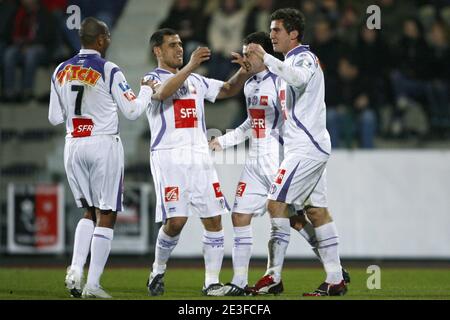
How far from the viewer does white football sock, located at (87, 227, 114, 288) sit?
8.70 meters

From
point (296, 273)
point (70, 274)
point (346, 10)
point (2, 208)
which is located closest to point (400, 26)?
point (346, 10)

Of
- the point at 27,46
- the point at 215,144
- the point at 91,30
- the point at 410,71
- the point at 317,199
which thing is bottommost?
the point at 317,199

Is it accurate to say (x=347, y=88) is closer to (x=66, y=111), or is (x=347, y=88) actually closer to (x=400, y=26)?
(x=400, y=26)

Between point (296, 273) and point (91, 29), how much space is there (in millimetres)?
5055

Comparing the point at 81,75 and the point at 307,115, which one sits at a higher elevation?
the point at 81,75

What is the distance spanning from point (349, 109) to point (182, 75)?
23.6ft

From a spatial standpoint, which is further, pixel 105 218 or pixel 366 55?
pixel 366 55

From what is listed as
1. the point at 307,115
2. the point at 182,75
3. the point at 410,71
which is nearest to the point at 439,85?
the point at 410,71

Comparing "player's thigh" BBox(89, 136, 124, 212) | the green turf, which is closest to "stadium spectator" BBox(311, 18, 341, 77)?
the green turf

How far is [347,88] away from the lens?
15875 millimetres

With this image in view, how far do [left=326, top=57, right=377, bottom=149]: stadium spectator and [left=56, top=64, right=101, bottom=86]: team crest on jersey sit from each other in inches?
282

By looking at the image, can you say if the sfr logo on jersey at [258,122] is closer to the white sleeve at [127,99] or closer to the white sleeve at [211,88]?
the white sleeve at [211,88]

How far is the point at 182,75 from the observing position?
8852mm

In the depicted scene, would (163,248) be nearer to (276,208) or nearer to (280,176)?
(276,208)
